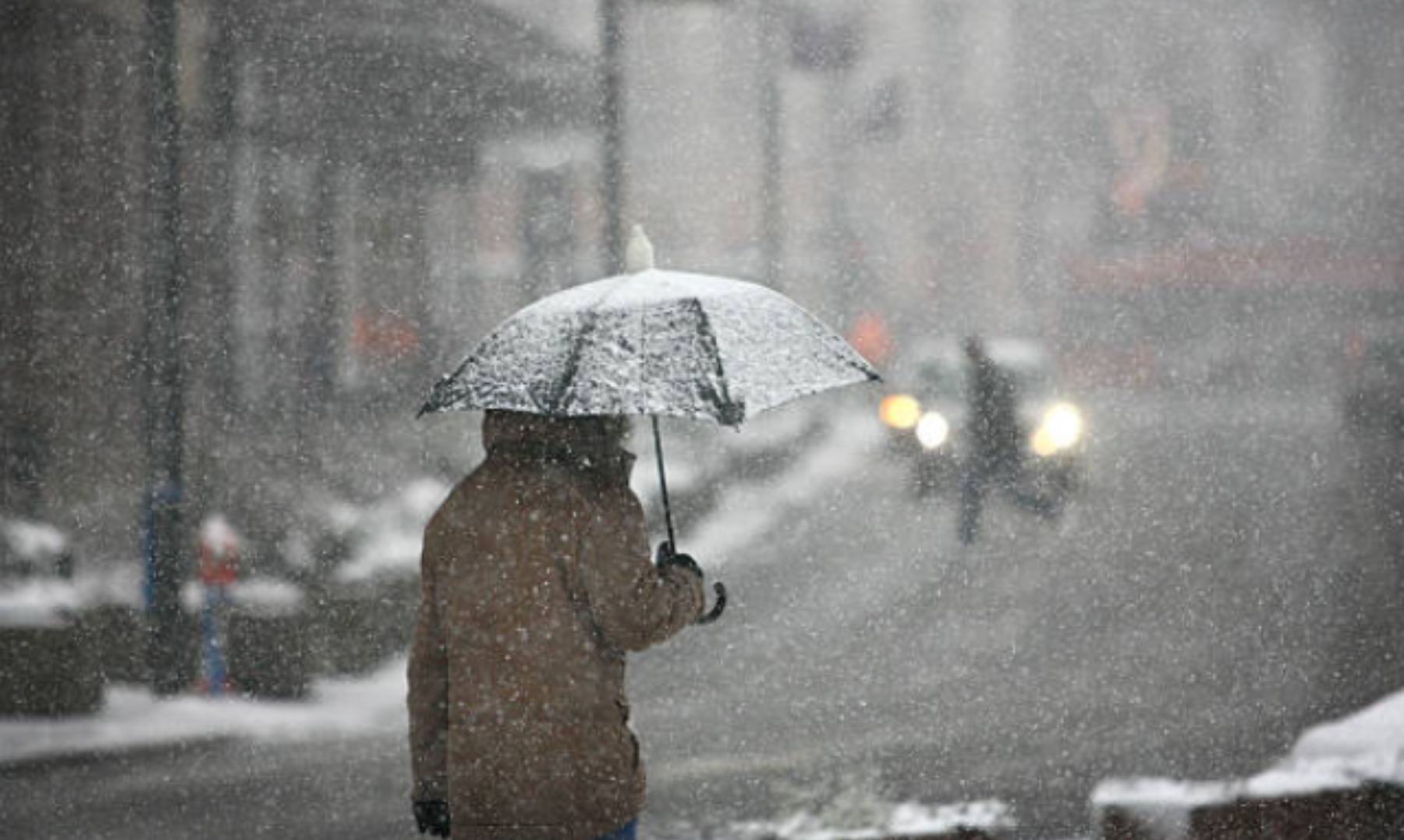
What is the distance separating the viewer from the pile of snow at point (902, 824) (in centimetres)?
518

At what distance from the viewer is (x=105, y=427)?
12.3m

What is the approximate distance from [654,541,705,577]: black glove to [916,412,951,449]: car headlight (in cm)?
1338

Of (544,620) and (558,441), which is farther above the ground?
(558,441)

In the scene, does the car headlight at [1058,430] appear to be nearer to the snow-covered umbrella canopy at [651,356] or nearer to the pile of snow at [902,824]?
the pile of snow at [902,824]

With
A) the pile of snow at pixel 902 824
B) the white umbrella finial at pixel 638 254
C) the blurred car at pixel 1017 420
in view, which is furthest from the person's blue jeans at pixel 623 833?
the blurred car at pixel 1017 420

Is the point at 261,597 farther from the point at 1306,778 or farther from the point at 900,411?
the point at 900,411

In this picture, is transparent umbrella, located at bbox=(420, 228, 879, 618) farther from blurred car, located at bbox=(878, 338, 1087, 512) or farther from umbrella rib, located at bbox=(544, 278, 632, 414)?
blurred car, located at bbox=(878, 338, 1087, 512)

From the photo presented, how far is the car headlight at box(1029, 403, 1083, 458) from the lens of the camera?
47.1 feet

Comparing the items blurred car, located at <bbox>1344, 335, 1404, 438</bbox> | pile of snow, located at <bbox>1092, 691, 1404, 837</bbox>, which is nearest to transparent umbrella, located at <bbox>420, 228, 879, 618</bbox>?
pile of snow, located at <bbox>1092, 691, 1404, 837</bbox>

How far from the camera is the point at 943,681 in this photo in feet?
27.6

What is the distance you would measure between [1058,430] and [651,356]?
12.5m

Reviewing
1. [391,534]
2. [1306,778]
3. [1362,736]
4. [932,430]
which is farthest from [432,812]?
[932,430]

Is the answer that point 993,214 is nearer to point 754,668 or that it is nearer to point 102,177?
point 102,177

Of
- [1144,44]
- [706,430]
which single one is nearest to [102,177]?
[706,430]
